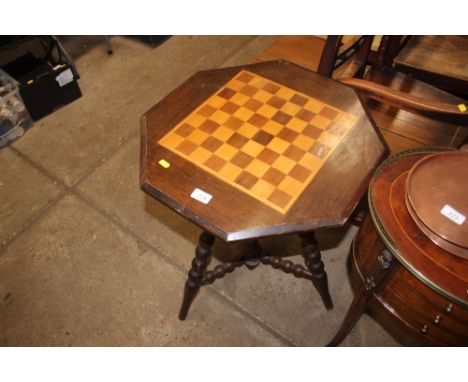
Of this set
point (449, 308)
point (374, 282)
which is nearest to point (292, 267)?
point (374, 282)

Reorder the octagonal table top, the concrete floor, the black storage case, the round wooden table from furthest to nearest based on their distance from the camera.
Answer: the black storage case, the concrete floor, the octagonal table top, the round wooden table

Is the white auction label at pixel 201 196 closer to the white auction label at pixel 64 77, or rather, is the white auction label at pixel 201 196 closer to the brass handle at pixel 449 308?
the brass handle at pixel 449 308

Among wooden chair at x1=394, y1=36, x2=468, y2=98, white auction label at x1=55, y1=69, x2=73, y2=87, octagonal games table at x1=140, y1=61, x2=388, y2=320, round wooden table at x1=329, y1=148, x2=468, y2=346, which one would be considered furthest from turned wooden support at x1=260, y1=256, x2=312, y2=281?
white auction label at x1=55, y1=69, x2=73, y2=87

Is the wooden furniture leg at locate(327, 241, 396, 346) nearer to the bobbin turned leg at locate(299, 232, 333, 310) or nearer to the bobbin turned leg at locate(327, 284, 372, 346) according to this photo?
the bobbin turned leg at locate(327, 284, 372, 346)

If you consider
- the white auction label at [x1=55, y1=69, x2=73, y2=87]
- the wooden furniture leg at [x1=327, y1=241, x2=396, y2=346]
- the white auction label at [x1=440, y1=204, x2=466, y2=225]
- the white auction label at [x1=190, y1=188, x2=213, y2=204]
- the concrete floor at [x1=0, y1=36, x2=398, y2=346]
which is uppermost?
the white auction label at [x1=440, y1=204, x2=466, y2=225]

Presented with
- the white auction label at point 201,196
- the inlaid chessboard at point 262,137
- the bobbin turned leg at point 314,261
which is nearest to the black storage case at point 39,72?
the inlaid chessboard at point 262,137

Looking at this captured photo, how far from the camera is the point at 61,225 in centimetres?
243

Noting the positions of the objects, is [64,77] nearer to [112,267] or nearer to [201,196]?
[112,267]

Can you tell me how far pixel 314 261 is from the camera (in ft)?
5.89

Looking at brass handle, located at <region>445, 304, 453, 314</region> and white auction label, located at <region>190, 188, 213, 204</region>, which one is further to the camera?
white auction label, located at <region>190, 188, 213, 204</region>

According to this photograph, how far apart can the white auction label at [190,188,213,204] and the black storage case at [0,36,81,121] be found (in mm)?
2073

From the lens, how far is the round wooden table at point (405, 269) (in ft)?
3.69

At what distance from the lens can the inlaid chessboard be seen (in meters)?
1.40

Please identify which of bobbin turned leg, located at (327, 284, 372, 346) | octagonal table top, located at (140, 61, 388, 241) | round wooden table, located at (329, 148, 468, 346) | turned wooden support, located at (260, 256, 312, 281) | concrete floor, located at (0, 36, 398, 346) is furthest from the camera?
concrete floor, located at (0, 36, 398, 346)
